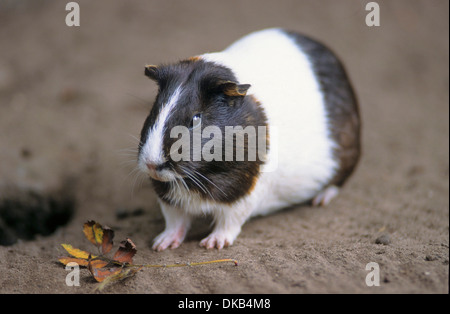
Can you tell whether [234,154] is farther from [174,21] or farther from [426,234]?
[174,21]

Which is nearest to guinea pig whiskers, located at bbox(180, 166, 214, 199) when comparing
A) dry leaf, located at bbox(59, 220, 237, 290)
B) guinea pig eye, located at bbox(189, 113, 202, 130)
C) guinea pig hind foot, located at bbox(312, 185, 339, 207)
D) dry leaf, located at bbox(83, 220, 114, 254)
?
guinea pig eye, located at bbox(189, 113, 202, 130)

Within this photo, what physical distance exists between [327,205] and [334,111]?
37.3 inches

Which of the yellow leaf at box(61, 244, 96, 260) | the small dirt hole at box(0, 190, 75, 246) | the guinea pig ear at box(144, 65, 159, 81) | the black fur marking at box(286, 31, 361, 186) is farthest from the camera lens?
the small dirt hole at box(0, 190, 75, 246)

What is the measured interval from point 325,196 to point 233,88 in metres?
1.88

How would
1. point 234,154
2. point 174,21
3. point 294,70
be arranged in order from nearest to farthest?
point 234,154, point 294,70, point 174,21

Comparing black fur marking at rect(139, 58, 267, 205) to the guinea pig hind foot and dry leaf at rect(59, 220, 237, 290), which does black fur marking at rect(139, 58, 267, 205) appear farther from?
the guinea pig hind foot

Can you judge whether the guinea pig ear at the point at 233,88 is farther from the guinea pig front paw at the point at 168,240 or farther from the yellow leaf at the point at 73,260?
the yellow leaf at the point at 73,260

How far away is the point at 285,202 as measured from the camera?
4387 mm

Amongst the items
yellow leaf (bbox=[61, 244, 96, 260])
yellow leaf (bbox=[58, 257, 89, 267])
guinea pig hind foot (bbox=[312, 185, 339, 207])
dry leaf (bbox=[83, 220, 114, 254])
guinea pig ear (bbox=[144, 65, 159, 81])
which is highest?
guinea pig ear (bbox=[144, 65, 159, 81])

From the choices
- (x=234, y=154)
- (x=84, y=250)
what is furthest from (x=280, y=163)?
(x=84, y=250)

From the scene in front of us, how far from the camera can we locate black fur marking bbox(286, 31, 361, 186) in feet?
14.6

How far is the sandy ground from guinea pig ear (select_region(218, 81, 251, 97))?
1.05 meters

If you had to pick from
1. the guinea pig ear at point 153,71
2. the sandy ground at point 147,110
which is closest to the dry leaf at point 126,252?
the sandy ground at point 147,110

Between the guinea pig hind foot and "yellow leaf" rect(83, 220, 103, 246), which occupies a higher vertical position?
the guinea pig hind foot
